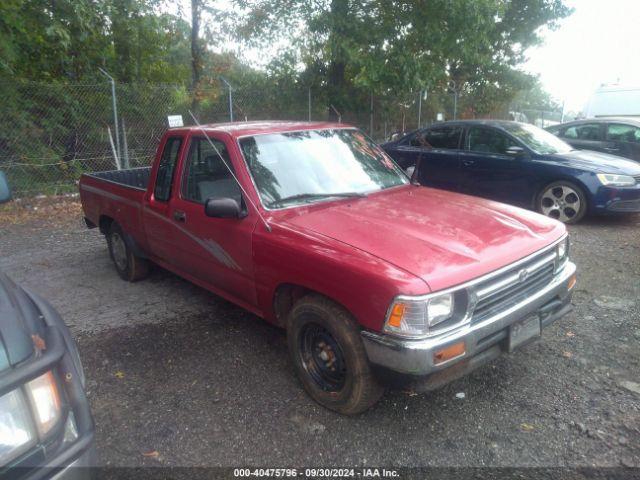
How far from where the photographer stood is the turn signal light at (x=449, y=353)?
2.58m

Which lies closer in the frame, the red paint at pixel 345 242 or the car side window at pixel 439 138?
the red paint at pixel 345 242

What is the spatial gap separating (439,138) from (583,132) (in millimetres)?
4042

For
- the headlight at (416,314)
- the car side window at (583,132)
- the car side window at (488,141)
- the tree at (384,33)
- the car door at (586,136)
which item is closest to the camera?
the headlight at (416,314)

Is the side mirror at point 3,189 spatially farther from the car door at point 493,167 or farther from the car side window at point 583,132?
the car side window at point 583,132

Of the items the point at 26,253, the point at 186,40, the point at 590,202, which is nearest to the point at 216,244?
the point at 26,253

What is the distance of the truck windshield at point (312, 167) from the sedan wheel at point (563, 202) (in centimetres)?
411

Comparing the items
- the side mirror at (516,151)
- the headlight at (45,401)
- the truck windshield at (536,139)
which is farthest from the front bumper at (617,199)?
the headlight at (45,401)

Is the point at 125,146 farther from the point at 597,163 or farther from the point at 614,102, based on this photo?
the point at 614,102

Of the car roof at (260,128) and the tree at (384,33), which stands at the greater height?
the tree at (384,33)

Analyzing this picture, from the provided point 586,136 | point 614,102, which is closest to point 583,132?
point 586,136

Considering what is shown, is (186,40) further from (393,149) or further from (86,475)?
(86,475)

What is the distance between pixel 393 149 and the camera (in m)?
9.34

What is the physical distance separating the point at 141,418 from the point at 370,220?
1.97 metres

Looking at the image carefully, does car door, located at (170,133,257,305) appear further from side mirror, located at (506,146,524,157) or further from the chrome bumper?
side mirror, located at (506,146,524,157)
